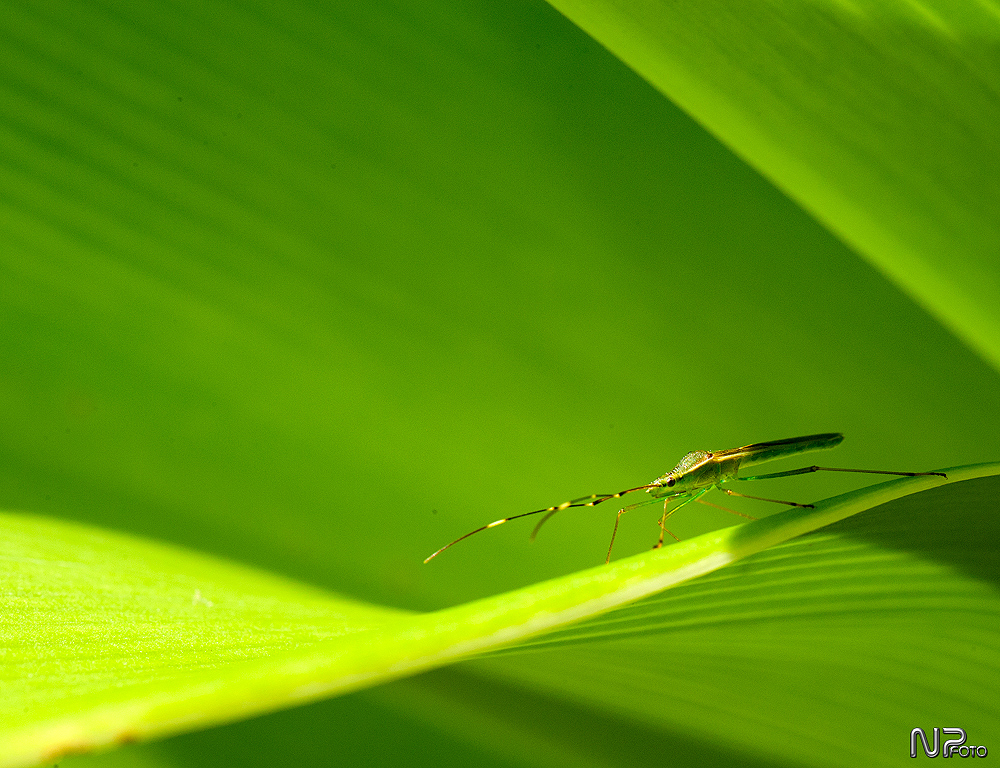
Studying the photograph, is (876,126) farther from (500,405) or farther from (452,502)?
Result: (452,502)

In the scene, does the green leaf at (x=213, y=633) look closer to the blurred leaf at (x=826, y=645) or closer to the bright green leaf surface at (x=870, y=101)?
the blurred leaf at (x=826, y=645)

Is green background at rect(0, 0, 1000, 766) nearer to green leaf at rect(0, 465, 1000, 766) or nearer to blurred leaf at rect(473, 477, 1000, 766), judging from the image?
blurred leaf at rect(473, 477, 1000, 766)

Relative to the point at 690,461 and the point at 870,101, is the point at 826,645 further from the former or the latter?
the point at 870,101

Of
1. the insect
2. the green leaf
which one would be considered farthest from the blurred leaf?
the insect

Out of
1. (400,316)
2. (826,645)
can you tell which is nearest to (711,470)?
(826,645)

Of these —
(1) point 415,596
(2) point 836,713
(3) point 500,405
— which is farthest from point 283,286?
(2) point 836,713

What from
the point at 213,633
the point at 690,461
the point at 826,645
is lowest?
the point at 213,633

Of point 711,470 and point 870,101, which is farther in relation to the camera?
point 711,470
